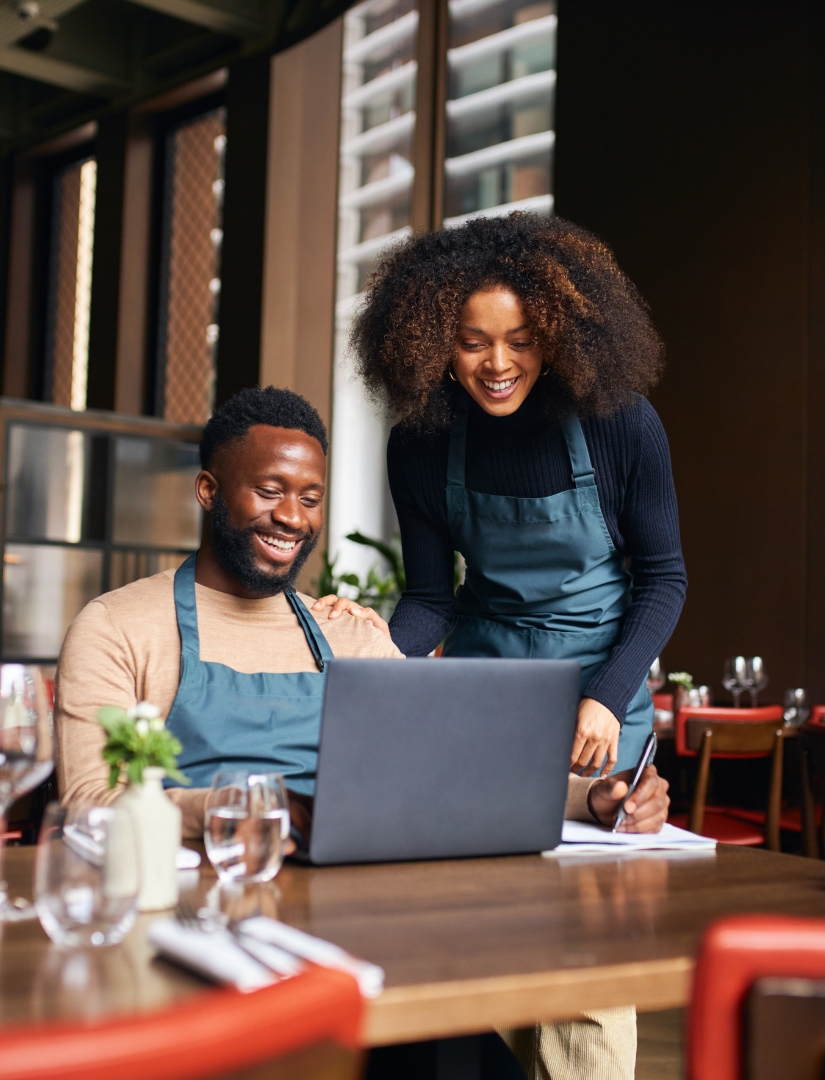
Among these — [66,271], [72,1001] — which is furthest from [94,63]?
[72,1001]

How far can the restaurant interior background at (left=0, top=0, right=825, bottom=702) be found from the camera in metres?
5.38

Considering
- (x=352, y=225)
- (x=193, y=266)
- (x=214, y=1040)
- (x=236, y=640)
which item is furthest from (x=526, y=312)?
(x=193, y=266)

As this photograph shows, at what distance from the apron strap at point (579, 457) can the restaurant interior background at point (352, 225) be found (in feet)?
11.4

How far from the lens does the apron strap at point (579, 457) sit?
2.02 m

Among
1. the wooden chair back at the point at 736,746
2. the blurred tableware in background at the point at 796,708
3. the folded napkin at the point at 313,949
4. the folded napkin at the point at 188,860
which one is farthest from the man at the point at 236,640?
the blurred tableware in background at the point at 796,708

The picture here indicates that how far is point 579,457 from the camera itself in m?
2.02

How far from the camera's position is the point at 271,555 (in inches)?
73.9

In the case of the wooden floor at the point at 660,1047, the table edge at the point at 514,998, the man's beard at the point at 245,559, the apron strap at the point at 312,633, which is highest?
the man's beard at the point at 245,559

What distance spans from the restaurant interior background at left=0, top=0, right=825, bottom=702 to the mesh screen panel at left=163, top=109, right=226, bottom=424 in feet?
0.08

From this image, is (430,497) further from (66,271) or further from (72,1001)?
(66,271)

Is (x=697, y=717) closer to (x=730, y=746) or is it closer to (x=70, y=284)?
(x=730, y=746)

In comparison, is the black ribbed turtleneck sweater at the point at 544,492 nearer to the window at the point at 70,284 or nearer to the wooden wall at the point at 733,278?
the wooden wall at the point at 733,278

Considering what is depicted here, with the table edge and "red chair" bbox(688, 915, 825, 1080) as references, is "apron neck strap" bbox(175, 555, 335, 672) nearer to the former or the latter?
the table edge

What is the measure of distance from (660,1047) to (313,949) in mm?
2394
